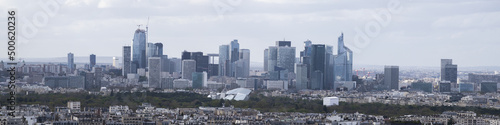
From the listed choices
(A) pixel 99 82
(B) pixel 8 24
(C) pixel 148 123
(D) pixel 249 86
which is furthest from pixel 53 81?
(B) pixel 8 24

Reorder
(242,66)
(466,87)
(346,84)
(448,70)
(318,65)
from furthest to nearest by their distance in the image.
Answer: (242,66), (448,70), (346,84), (318,65), (466,87)

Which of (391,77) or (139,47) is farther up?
(139,47)

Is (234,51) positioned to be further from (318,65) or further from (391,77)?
(391,77)

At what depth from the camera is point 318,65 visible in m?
72.4

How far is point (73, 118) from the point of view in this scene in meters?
23.9

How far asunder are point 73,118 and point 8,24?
23.9 feet

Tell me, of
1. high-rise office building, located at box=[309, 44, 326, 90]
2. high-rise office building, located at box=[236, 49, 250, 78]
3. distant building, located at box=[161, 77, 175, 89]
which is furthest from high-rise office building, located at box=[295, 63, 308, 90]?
high-rise office building, located at box=[236, 49, 250, 78]

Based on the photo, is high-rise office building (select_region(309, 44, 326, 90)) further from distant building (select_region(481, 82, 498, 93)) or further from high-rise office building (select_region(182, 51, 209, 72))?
high-rise office building (select_region(182, 51, 209, 72))

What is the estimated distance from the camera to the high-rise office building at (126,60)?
274 ft

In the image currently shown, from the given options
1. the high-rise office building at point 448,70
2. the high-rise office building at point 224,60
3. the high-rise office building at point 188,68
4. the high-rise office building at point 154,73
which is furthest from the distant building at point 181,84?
the high-rise office building at point 448,70

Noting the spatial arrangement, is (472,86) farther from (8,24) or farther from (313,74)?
(8,24)

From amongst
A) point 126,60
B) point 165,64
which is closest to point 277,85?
point 126,60

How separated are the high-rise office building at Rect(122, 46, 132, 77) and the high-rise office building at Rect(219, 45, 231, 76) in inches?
368

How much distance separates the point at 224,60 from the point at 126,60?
11.5m
